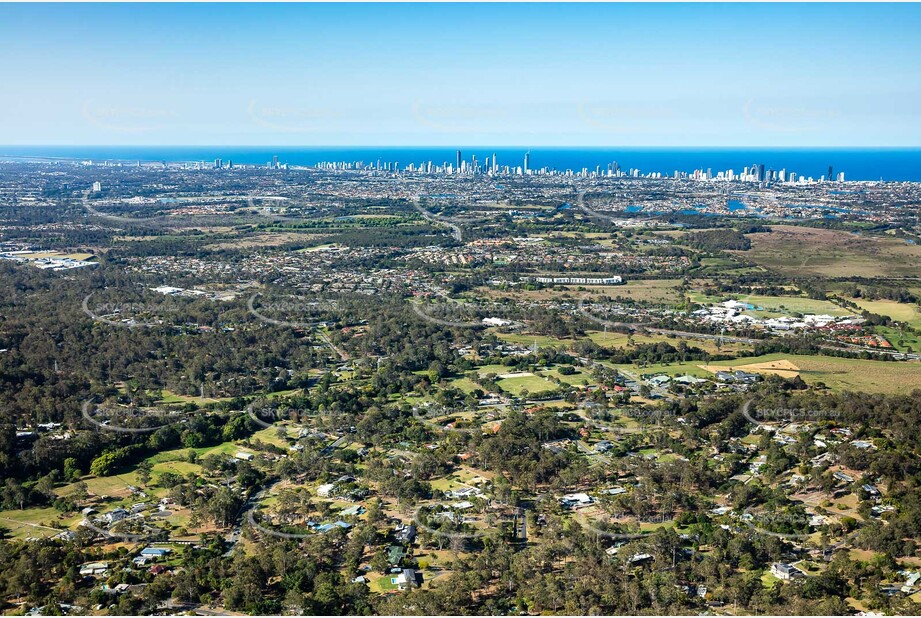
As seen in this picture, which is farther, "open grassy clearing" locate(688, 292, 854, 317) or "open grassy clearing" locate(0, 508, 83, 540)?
"open grassy clearing" locate(688, 292, 854, 317)

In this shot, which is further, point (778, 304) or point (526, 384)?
point (778, 304)

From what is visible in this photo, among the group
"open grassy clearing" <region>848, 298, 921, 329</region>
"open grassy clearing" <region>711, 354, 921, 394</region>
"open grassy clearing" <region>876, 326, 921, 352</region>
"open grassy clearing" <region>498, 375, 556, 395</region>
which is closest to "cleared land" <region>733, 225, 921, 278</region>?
"open grassy clearing" <region>848, 298, 921, 329</region>

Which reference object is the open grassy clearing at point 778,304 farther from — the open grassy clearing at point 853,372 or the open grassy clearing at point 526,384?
the open grassy clearing at point 526,384

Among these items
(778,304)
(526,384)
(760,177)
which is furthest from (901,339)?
(760,177)

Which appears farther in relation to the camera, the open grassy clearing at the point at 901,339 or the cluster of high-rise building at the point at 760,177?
the cluster of high-rise building at the point at 760,177

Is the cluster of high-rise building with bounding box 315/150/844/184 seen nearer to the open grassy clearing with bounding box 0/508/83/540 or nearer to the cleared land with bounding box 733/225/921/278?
the cleared land with bounding box 733/225/921/278

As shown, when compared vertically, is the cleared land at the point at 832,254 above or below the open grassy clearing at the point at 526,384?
above

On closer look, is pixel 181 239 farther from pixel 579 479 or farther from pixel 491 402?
pixel 579 479

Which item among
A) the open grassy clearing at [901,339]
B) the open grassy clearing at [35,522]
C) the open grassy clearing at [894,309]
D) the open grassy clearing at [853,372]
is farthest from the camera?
the open grassy clearing at [894,309]

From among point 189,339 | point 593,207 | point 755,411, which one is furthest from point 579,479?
point 593,207

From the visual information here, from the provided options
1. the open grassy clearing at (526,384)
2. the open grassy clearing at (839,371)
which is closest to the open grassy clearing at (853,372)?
the open grassy clearing at (839,371)

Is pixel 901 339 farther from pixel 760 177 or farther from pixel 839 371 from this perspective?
pixel 760 177

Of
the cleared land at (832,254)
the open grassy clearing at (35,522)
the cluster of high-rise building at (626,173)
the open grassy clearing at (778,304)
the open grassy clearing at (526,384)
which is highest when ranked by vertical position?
the cluster of high-rise building at (626,173)
